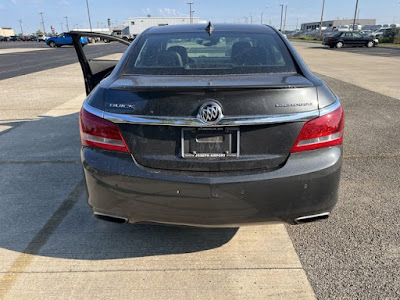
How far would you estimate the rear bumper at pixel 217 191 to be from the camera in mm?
2234

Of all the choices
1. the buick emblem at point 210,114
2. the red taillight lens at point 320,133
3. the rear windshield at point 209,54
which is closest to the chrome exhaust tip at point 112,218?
the buick emblem at point 210,114

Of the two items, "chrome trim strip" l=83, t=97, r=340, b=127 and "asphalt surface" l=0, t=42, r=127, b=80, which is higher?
"chrome trim strip" l=83, t=97, r=340, b=127

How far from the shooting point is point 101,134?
91.6 inches

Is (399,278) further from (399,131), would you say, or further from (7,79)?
(7,79)

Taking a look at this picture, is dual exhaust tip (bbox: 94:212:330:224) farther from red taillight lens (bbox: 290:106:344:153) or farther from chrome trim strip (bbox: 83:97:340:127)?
chrome trim strip (bbox: 83:97:340:127)

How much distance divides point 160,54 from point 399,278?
2486 mm

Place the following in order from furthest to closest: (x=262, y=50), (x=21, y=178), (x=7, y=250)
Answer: (x=21, y=178)
(x=262, y=50)
(x=7, y=250)

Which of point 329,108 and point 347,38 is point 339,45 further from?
point 329,108

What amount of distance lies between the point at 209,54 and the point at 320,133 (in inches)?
58.2

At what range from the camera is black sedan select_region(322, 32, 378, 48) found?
35344mm

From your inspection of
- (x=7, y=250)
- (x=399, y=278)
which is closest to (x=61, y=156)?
(x=7, y=250)

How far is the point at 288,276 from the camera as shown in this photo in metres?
2.50

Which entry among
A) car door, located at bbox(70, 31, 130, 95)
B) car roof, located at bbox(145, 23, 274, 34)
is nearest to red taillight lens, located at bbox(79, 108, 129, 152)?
car roof, located at bbox(145, 23, 274, 34)

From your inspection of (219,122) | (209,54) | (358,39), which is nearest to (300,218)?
(219,122)
